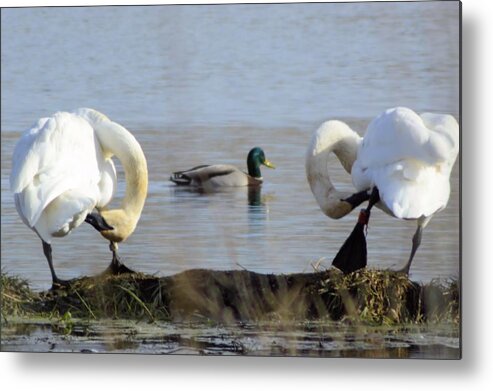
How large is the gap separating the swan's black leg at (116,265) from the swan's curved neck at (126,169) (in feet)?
0.13

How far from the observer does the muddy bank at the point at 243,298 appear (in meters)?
4.92

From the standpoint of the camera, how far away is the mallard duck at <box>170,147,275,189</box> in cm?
499

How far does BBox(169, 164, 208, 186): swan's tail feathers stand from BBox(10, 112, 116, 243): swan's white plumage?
194 mm

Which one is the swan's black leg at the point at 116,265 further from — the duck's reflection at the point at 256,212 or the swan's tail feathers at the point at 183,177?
the duck's reflection at the point at 256,212

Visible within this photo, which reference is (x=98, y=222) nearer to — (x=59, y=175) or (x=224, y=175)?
(x=59, y=175)

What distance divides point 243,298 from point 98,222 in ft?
1.74

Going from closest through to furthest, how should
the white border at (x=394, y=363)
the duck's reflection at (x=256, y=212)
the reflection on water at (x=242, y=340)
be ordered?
the white border at (x=394, y=363)
the reflection on water at (x=242, y=340)
the duck's reflection at (x=256, y=212)

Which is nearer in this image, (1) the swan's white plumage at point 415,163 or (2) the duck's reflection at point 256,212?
(1) the swan's white plumage at point 415,163

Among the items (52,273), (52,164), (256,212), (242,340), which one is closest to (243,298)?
(242,340)

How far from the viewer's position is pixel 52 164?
4.91m

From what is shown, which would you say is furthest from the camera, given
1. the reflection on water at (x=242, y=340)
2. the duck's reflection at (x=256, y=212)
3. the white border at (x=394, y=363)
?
the duck's reflection at (x=256, y=212)

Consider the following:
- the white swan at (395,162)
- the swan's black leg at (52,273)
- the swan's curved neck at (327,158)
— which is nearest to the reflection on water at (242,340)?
the swan's black leg at (52,273)

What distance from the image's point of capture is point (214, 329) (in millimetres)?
4984

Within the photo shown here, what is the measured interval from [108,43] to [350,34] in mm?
785
